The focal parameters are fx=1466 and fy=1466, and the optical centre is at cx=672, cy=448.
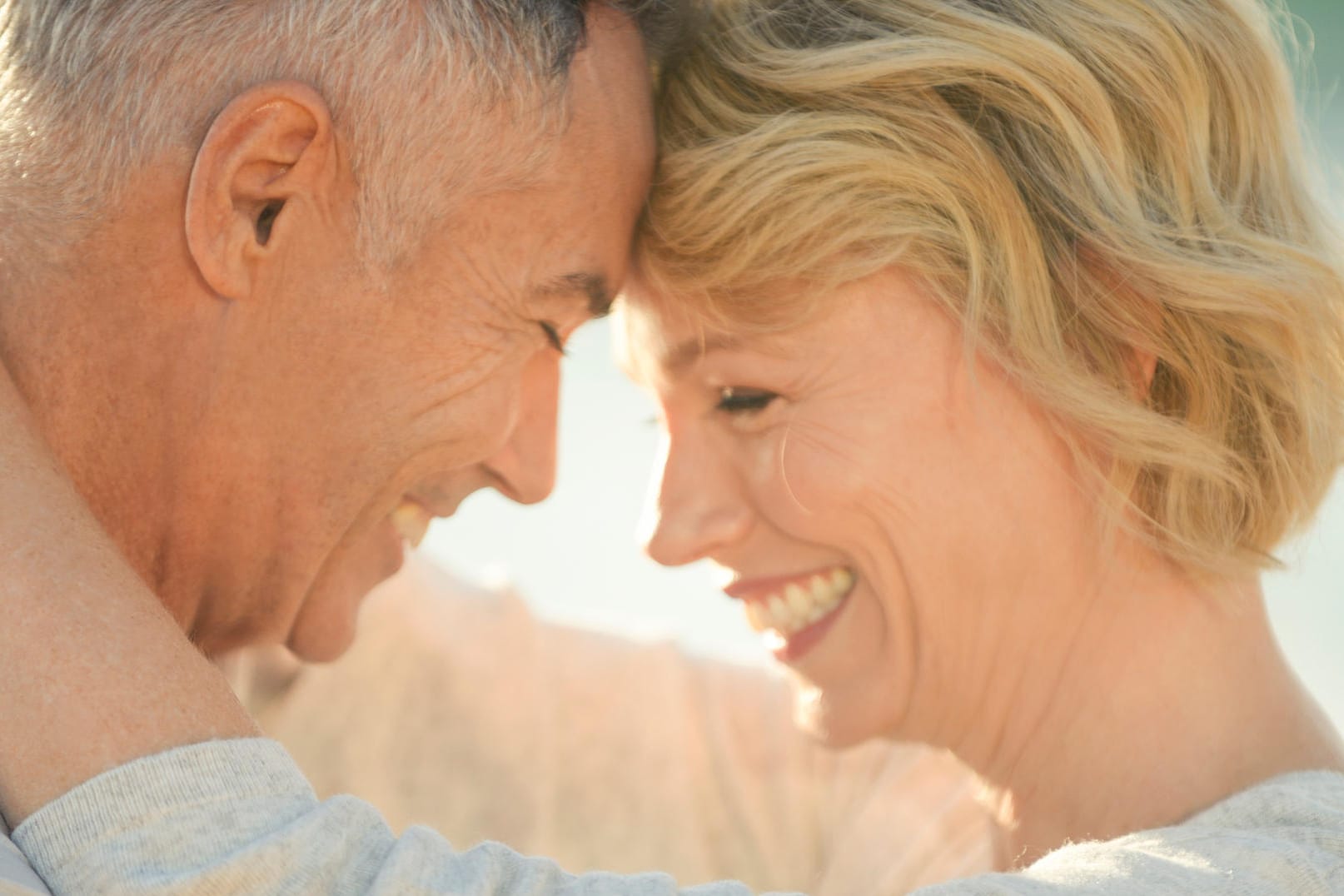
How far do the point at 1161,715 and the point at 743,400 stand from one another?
774 mm

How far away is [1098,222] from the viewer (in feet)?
6.75

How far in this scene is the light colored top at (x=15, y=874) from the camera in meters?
1.35

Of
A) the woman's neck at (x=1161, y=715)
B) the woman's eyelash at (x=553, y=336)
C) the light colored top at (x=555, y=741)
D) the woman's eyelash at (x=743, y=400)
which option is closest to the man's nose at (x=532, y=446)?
the woman's eyelash at (x=553, y=336)

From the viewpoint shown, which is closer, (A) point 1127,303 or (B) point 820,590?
(A) point 1127,303

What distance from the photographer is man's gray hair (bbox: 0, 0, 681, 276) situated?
1.89 m

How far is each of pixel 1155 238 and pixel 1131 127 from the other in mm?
175

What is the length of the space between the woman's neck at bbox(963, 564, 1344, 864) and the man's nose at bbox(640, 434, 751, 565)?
1.71ft

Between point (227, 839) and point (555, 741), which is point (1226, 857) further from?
point (555, 741)

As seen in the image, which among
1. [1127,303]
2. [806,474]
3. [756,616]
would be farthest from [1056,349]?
[756,616]

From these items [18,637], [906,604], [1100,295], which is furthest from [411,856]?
[1100,295]

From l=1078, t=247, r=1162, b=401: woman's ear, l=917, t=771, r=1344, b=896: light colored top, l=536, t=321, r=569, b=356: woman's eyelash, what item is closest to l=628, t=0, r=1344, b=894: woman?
l=1078, t=247, r=1162, b=401: woman's ear

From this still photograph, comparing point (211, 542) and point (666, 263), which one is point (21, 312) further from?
point (666, 263)

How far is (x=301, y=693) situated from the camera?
136 inches

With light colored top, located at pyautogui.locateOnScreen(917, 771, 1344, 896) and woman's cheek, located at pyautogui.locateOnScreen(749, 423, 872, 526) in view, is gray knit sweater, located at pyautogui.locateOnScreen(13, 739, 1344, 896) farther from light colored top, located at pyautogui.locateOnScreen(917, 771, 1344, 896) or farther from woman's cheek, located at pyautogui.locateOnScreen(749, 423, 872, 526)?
woman's cheek, located at pyautogui.locateOnScreen(749, 423, 872, 526)
